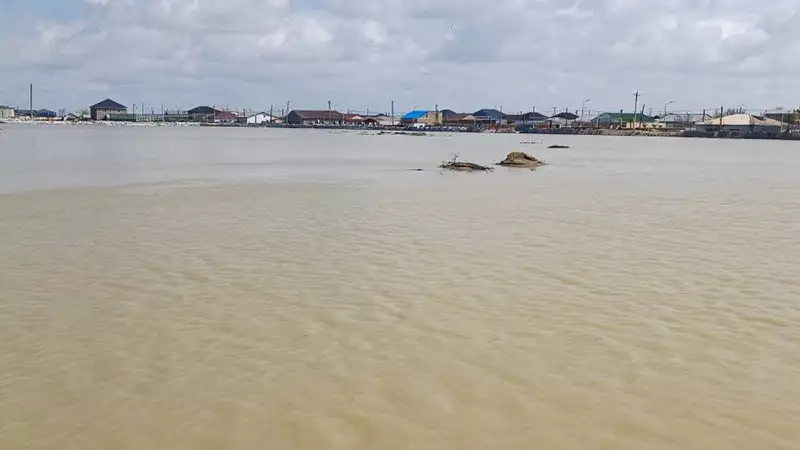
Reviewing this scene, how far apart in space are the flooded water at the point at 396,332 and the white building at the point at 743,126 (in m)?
110

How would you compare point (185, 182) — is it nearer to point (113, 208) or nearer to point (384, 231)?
point (113, 208)

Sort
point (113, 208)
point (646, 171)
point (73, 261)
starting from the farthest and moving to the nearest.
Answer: point (646, 171) < point (113, 208) < point (73, 261)

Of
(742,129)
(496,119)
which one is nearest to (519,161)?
(742,129)

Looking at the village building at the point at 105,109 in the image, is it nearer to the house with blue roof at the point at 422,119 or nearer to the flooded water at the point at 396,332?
the house with blue roof at the point at 422,119

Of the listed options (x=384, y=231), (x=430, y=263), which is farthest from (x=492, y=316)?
(x=384, y=231)

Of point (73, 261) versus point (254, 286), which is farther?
point (73, 261)

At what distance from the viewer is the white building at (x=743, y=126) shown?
371ft

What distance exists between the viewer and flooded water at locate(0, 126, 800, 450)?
4.98m

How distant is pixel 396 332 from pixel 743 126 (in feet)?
422

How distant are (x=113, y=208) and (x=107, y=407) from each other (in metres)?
12.8

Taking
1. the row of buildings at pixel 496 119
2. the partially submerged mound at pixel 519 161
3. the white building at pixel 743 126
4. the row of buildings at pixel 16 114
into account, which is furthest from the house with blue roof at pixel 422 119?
the partially submerged mound at pixel 519 161

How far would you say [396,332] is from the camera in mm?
7047

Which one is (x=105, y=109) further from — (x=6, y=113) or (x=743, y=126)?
(x=743, y=126)

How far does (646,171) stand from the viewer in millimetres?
34750
